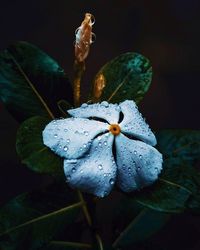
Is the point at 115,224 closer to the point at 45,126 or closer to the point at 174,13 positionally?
the point at 45,126

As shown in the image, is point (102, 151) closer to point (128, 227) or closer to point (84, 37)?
point (84, 37)

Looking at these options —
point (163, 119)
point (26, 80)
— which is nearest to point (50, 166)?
point (26, 80)

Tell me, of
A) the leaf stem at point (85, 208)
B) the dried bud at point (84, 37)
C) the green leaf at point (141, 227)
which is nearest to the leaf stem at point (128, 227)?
the green leaf at point (141, 227)

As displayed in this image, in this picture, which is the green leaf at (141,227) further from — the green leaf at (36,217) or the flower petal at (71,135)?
the flower petal at (71,135)

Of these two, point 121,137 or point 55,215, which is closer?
point 121,137

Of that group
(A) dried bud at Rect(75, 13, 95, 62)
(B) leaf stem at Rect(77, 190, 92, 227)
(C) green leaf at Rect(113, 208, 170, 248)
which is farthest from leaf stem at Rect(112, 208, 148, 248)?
(A) dried bud at Rect(75, 13, 95, 62)

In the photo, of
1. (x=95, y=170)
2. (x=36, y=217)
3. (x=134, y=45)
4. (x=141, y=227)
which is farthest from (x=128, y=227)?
(x=134, y=45)

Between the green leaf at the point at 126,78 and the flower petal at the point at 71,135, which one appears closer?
the flower petal at the point at 71,135
